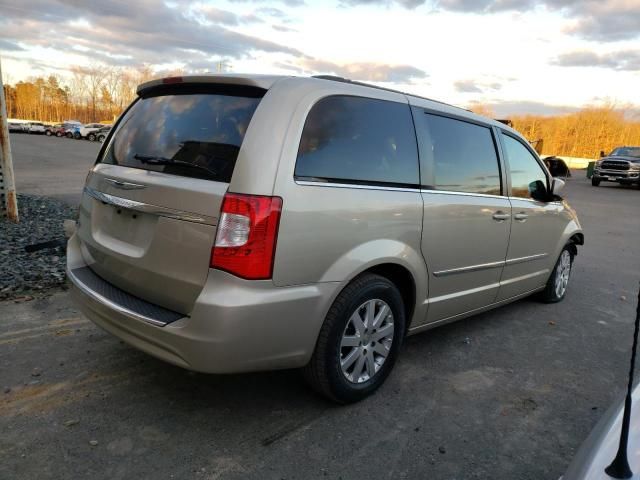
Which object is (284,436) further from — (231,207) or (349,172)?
(349,172)

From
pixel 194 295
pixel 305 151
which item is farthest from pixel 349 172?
pixel 194 295

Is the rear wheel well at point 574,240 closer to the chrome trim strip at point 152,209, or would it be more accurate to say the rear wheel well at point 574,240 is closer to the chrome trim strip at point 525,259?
the chrome trim strip at point 525,259

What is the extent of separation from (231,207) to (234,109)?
23.4 inches

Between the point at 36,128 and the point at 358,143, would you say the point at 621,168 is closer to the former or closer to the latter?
the point at 358,143

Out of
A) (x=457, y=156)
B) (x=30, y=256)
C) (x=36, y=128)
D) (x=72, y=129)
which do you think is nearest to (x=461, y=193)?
(x=457, y=156)

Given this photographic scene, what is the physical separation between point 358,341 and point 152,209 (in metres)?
1.39

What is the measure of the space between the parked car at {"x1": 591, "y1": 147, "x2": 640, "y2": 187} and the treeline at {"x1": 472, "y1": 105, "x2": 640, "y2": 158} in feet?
149

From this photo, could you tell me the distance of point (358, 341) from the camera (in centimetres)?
294

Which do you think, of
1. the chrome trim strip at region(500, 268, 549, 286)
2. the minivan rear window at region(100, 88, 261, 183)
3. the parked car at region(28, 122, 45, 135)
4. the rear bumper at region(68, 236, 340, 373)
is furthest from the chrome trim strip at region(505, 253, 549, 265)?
the parked car at region(28, 122, 45, 135)

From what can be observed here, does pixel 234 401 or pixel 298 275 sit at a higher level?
pixel 298 275

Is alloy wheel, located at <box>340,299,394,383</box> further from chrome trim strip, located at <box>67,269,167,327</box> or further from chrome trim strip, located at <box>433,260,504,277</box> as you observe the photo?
chrome trim strip, located at <box>67,269,167,327</box>

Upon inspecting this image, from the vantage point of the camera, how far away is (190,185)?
8.13 ft

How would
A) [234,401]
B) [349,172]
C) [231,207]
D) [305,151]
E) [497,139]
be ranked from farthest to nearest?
[497,139] < [234,401] < [349,172] < [305,151] < [231,207]

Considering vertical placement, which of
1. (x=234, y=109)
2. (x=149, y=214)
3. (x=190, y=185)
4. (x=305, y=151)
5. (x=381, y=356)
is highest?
(x=234, y=109)
